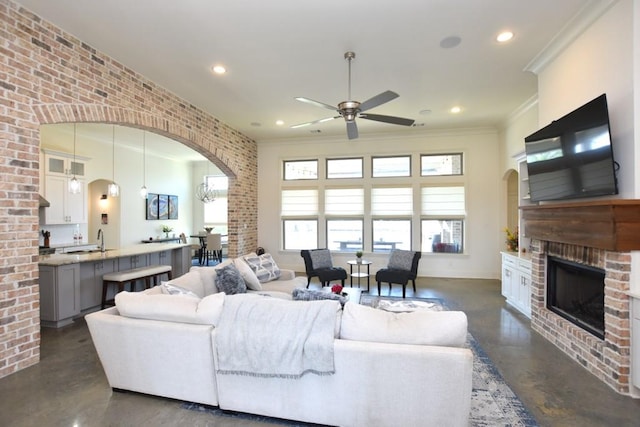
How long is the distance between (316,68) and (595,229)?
3550 millimetres

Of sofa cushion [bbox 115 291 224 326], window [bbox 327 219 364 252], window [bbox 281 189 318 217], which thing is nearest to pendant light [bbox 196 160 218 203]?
window [bbox 281 189 318 217]

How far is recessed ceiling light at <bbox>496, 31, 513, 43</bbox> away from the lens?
333 centimetres

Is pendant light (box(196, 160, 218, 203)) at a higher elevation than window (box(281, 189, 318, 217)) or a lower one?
higher

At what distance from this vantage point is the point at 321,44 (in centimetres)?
353

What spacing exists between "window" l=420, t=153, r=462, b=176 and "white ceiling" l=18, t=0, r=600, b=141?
184 centimetres

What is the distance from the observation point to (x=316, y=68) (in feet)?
13.4

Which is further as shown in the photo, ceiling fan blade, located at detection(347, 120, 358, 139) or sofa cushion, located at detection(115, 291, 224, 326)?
ceiling fan blade, located at detection(347, 120, 358, 139)

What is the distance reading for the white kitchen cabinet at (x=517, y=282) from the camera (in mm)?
4398

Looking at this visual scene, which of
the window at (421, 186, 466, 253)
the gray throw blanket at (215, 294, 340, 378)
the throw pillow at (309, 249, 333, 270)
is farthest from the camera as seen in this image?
the window at (421, 186, 466, 253)

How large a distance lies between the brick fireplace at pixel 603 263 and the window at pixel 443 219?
3424 millimetres

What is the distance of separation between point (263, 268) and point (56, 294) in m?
2.67

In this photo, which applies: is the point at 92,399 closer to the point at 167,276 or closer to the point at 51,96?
the point at 51,96

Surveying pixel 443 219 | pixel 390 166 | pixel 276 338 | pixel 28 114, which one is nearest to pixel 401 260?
pixel 443 219

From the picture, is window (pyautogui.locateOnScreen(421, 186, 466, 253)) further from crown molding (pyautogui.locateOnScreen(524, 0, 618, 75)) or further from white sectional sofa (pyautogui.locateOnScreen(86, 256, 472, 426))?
white sectional sofa (pyautogui.locateOnScreen(86, 256, 472, 426))
